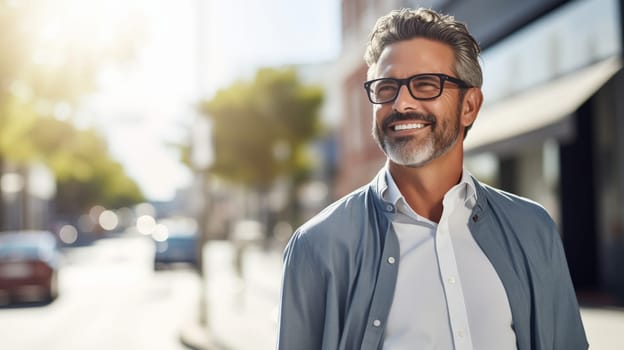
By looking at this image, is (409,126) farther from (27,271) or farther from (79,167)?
(79,167)

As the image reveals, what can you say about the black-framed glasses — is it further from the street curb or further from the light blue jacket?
the street curb

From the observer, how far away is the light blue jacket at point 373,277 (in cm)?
259

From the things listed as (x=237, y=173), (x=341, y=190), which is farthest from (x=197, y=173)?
(x=237, y=173)

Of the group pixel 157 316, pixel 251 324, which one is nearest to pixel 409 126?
pixel 251 324

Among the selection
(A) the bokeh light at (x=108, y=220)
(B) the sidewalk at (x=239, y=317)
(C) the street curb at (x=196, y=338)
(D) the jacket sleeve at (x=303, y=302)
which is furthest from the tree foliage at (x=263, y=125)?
(A) the bokeh light at (x=108, y=220)

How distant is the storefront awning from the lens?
13.0 m

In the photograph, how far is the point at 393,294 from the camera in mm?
2604

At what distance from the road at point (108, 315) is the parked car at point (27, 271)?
0.46 meters

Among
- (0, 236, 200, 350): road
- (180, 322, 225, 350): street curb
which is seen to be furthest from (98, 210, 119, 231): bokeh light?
(180, 322, 225, 350): street curb

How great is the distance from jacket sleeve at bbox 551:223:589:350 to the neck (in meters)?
0.35

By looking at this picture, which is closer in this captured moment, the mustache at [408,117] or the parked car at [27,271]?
the mustache at [408,117]

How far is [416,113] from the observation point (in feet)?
8.95

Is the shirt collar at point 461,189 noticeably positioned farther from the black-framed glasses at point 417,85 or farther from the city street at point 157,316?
the city street at point 157,316

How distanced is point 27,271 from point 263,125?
35.1 meters
